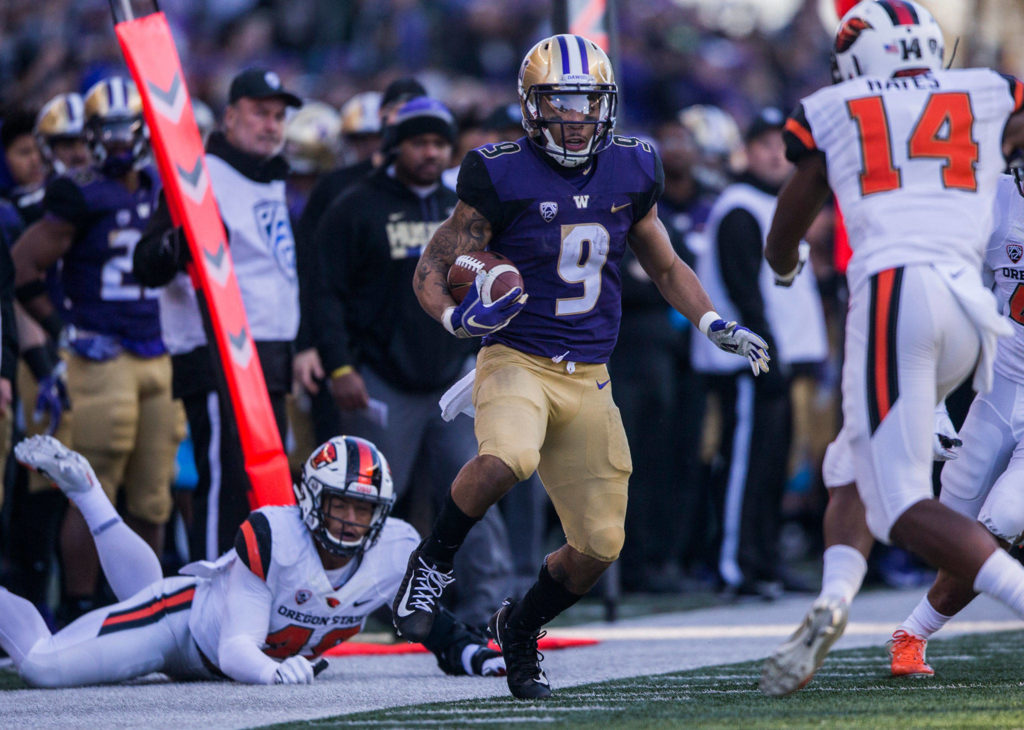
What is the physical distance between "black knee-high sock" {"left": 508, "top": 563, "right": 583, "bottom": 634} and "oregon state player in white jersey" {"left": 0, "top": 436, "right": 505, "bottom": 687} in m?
0.74

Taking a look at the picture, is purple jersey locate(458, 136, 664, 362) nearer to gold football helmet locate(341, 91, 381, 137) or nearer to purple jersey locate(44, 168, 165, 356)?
purple jersey locate(44, 168, 165, 356)

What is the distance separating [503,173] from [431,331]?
2.04 metres

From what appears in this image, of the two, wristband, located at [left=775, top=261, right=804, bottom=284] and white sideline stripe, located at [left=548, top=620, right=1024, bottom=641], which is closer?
wristband, located at [left=775, top=261, right=804, bottom=284]

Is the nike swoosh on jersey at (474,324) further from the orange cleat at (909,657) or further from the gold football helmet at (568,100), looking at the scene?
the orange cleat at (909,657)

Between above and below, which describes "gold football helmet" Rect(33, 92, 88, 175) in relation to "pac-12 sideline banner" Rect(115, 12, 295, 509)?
above

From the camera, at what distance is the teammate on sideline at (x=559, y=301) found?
4.82 metres

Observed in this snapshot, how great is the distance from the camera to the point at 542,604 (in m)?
4.89

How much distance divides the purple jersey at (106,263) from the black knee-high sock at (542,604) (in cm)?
289

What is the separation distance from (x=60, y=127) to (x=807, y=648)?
17.2 feet

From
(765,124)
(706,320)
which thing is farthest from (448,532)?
(765,124)

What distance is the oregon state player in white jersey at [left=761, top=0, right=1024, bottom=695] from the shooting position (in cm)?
411

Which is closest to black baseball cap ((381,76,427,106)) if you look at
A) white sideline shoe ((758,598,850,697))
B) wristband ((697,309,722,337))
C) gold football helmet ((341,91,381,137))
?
gold football helmet ((341,91,381,137))

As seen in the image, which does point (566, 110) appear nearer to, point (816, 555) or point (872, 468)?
point (872, 468)

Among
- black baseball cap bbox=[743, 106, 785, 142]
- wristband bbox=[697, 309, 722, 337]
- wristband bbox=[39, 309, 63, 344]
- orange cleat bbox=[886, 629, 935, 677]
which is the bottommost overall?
orange cleat bbox=[886, 629, 935, 677]
